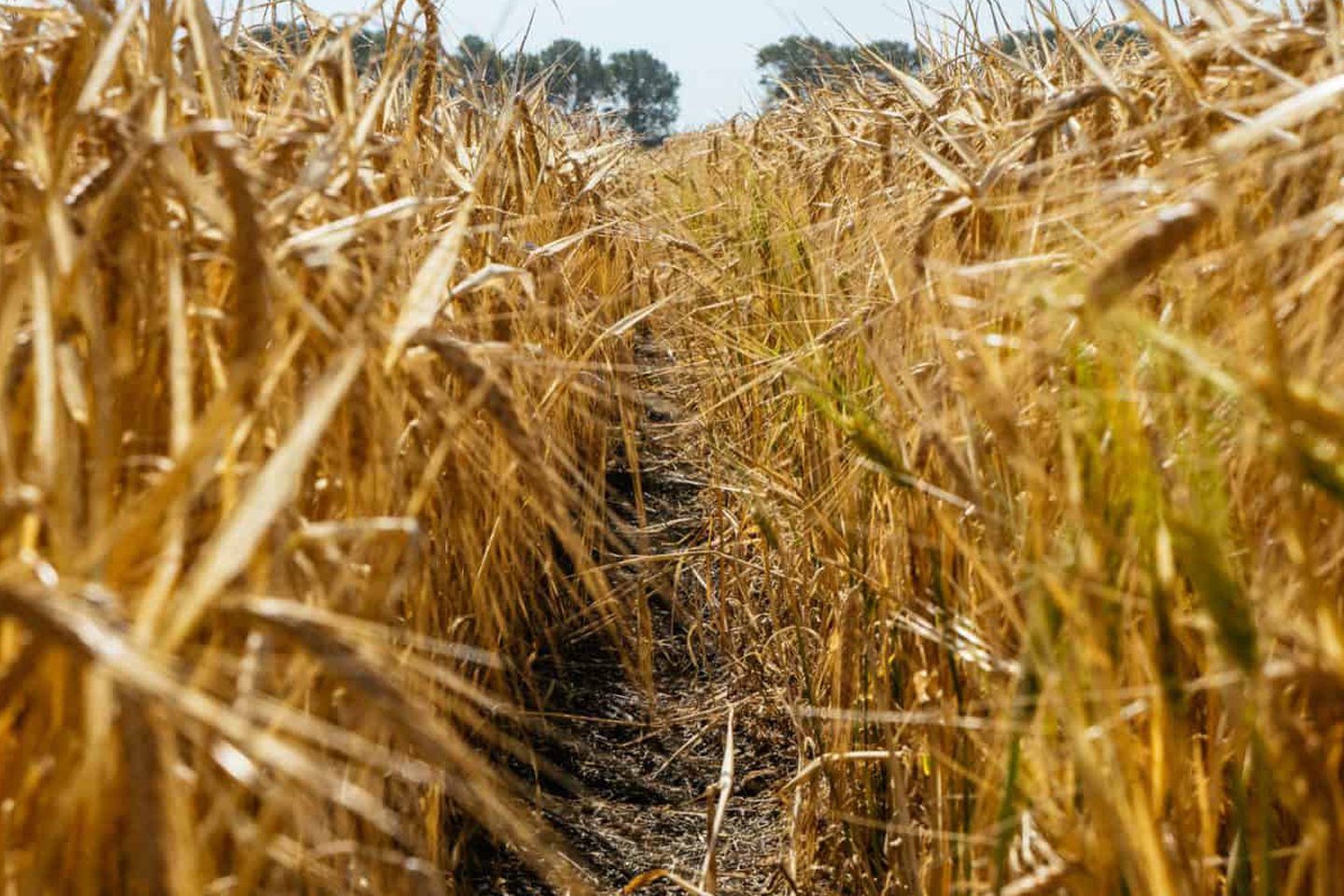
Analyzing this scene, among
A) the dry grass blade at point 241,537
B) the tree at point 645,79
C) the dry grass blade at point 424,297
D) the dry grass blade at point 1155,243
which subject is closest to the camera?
the dry grass blade at point 241,537

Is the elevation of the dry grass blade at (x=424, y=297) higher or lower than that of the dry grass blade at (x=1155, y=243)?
higher

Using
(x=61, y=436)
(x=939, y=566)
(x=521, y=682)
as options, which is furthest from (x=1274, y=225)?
(x=521, y=682)

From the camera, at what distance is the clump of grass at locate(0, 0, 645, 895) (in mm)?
394

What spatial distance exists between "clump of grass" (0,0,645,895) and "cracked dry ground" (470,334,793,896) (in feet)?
1.50

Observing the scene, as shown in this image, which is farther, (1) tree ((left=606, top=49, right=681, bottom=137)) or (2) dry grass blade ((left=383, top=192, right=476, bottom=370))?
(1) tree ((left=606, top=49, right=681, bottom=137))

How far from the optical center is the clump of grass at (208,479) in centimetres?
39

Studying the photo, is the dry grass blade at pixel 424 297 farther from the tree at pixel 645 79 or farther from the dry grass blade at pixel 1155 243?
the tree at pixel 645 79

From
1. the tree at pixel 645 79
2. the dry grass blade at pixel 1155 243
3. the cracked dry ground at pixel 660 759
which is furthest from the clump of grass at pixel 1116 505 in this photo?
the tree at pixel 645 79

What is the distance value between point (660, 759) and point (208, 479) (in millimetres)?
1300

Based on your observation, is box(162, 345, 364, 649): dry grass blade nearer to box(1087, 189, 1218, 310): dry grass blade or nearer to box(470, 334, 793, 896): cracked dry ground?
box(1087, 189, 1218, 310): dry grass blade

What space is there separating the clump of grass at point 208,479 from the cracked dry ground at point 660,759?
456mm

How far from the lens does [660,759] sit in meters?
1.74

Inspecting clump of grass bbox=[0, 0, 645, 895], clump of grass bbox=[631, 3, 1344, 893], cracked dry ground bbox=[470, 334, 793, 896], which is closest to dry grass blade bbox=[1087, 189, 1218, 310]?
clump of grass bbox=[631, 3, 1344, 893]

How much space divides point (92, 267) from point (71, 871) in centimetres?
32
